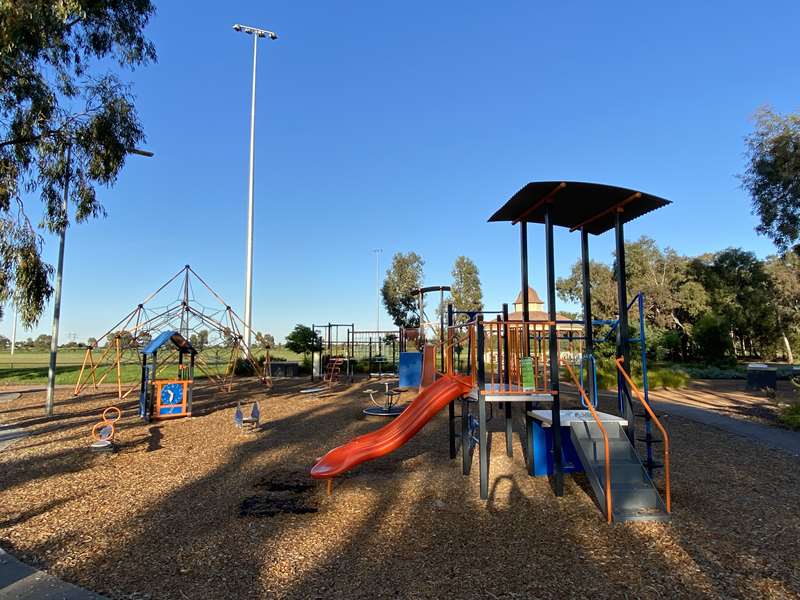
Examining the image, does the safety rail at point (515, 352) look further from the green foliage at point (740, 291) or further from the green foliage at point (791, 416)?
the green foliage at point (740, 291)

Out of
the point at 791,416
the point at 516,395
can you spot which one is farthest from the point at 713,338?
the point at 516,395

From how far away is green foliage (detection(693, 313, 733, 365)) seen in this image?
33.8 metres

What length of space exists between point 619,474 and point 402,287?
35924 mm

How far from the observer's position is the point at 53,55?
1173cm

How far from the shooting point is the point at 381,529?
516 centimetres

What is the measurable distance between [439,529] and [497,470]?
2.59 metres

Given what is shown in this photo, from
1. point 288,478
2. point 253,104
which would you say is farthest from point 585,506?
point 253,104

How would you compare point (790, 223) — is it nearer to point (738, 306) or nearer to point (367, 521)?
point (367, 521)

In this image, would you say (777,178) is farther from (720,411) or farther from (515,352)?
(515,352)

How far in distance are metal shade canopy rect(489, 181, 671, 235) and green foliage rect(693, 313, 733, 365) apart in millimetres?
32188

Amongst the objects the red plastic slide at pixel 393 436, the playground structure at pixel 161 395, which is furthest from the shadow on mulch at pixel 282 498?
the playground structure at pixel 161 395

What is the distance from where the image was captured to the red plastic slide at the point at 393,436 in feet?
21.0

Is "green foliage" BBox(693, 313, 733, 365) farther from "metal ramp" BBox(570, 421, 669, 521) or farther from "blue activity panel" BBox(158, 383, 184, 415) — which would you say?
"blue activity panel" BBox(158, 383, 184, 415)

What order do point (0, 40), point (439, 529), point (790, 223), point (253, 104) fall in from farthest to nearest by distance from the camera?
1. point (253, 104)
2. point (790, 223)
3. point (0, 40)
4. point (439, 529)
